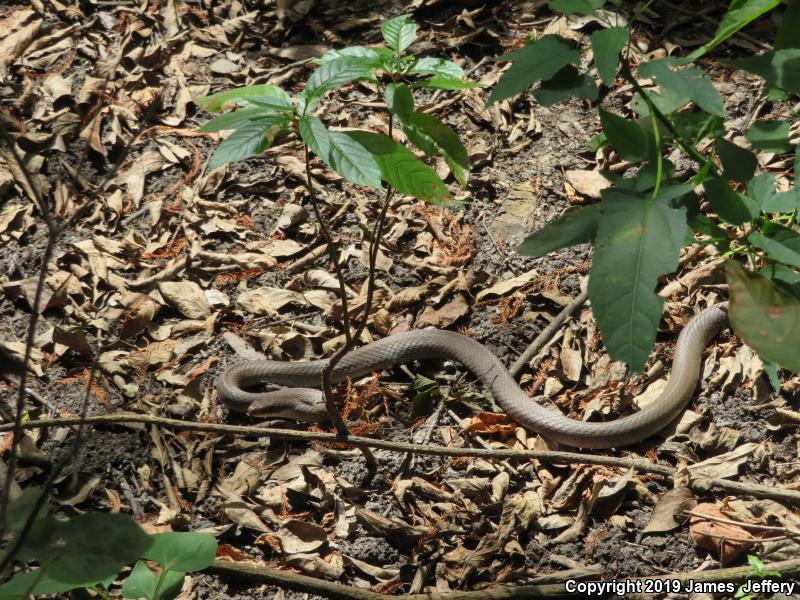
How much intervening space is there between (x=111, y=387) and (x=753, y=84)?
191 inches

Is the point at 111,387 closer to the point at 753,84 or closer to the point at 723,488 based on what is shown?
the point at 723,488

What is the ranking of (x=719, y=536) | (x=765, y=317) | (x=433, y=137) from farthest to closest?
1. (x=719, y=536)
2. (x=433, y=137)
3. (x=765, y=317)

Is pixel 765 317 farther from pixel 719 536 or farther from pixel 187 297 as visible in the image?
pixel 187 297

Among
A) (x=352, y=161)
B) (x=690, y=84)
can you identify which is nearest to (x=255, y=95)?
(x=352, y=161)

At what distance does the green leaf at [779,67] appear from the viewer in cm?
156

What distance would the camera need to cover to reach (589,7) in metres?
1.68

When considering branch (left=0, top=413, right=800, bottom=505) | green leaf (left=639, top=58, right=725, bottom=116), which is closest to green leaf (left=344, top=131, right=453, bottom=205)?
green leaf (left=639, top=58, right=725, bottom=116)

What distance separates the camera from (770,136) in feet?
5.96

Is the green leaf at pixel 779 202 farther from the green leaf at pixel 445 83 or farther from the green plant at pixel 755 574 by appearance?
the green plant at pixel 755 574

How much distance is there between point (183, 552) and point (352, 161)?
1196mm

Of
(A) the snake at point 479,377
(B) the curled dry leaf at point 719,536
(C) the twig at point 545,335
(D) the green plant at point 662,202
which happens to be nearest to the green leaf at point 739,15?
(D) the green plant at point 662,202

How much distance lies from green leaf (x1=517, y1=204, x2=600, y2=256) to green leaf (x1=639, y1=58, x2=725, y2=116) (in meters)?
0.29

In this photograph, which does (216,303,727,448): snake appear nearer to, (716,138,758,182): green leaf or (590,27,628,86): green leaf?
(716,138,758,182): green leaf

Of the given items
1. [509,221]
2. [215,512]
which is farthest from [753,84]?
[215,512]
